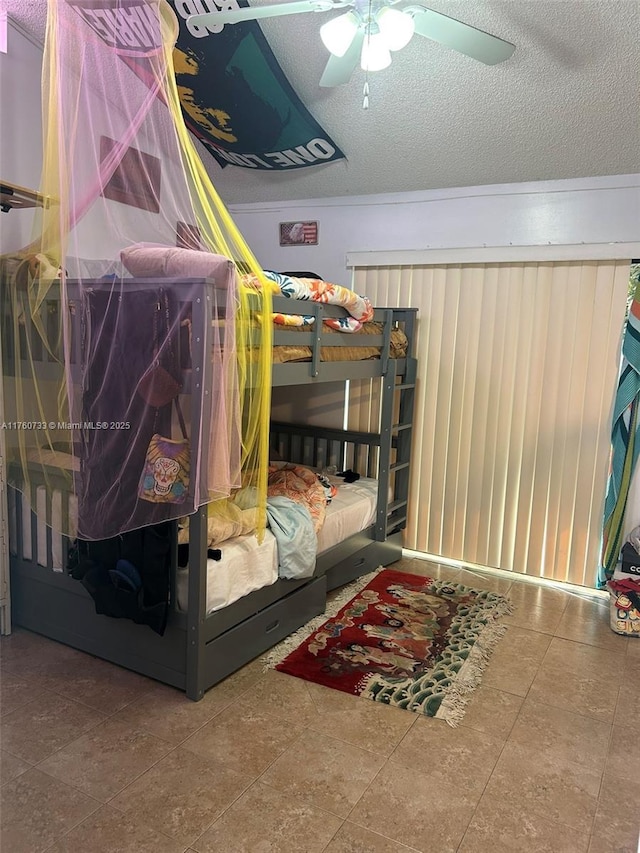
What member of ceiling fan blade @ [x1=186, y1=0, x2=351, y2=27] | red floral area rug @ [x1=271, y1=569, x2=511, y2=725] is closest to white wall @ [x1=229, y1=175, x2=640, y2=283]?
ceiling fan blade @ [x1=186, y1=0, x2=351, y2=27]

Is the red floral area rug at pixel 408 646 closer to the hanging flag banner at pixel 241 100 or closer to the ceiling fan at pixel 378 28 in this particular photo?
the ceiling fan at pixel 378 28

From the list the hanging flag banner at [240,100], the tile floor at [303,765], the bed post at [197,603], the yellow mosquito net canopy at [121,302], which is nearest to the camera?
the tile floor at [303,765]

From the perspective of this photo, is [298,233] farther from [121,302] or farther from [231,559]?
[231,559]

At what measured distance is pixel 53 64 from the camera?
6.37ft

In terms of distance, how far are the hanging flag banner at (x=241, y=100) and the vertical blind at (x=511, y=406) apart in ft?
3.03

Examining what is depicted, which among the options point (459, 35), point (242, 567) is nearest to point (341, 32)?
point (459, 35)

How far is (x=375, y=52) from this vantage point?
217 cm

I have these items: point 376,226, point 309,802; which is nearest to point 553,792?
point 309,802

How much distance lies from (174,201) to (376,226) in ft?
7.12

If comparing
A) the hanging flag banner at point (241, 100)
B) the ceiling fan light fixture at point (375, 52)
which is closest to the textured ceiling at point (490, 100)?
the hanging flag banner at point (241, 100)

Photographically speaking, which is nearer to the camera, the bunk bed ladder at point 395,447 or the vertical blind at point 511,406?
the vertical blind at point 511,406

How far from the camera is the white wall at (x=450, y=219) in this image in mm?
3488

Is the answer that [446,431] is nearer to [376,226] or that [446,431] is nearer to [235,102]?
[376,226]

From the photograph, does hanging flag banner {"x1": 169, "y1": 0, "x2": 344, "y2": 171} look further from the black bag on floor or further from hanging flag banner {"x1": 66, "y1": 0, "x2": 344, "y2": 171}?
the black bag on floor
